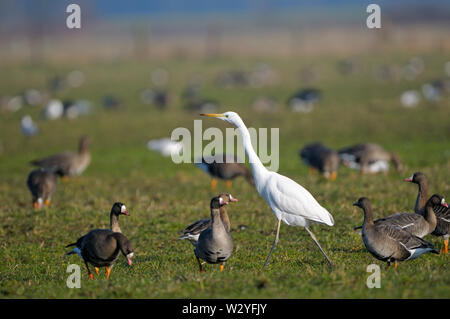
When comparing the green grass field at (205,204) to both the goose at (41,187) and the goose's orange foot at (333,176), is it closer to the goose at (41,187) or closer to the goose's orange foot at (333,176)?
the goose at (41,187)

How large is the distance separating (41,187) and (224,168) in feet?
15.3

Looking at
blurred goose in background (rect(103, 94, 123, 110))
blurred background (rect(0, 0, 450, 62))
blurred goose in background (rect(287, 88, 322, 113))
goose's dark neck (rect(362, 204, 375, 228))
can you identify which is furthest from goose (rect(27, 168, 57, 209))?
blurred background (rect(0, 0, 450, 62))

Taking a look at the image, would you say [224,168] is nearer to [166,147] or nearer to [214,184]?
[214,184]

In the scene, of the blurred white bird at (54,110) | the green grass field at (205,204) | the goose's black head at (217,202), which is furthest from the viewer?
the blurred white bird at (54,110)

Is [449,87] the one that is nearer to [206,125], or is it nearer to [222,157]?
[206,125]

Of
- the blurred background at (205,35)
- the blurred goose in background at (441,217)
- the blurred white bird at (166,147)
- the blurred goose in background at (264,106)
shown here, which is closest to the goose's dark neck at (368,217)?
the blurred goose in background at (441,217)

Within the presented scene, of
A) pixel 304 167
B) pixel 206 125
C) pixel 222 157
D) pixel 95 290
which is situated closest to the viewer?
pixel 95 290

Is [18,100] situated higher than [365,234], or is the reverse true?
[18,100]

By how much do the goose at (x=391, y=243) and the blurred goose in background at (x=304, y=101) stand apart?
19.5 metres

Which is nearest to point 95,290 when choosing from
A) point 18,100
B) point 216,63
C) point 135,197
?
point 135,197

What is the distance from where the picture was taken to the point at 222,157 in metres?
15.7

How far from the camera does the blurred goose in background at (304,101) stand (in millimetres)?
28000
